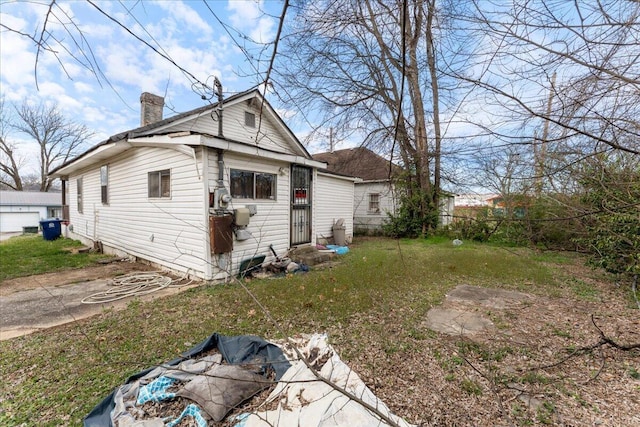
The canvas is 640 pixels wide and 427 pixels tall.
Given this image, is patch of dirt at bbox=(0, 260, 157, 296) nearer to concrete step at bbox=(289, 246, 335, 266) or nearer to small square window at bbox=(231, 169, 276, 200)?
small square window at bbox=(231, 169, 276, 200)

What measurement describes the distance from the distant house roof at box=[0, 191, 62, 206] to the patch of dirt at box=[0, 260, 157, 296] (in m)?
27.1

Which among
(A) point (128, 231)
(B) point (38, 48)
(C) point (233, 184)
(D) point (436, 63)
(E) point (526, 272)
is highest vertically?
(D) point (436, 63)

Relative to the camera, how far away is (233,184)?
578 cm

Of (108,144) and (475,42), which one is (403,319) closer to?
(475,42)

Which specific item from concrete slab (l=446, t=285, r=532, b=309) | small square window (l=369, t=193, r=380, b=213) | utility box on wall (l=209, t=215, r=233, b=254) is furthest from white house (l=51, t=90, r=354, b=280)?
small square window (l=369, t=193, r=380, b=213)

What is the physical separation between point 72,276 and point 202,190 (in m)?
3.86

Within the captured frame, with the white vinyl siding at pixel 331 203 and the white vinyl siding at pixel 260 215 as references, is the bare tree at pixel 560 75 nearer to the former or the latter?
the white vinyl siding at pixel 260 215

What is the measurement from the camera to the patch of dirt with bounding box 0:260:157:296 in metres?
5.26

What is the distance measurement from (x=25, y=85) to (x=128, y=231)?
285 inches

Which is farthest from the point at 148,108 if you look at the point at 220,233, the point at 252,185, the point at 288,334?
the point at 288,334

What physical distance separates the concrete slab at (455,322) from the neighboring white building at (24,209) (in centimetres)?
3158

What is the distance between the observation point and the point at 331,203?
1049 centimetres

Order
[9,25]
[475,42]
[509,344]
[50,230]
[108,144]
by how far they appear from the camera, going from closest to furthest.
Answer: [9,25]
[475,42]
[509,344]
[108,144]
[50,230]

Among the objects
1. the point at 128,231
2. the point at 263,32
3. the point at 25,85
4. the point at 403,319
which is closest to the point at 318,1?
the point at 263,32
